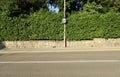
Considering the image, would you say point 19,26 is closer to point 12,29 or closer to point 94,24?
point 12,29

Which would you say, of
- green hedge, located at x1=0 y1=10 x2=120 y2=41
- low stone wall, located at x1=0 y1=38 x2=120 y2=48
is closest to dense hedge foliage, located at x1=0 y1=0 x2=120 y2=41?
green hedge, located at x1=0 y1=10 x2=120 y2=41

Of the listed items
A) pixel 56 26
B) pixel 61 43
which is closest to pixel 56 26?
pixel 56 26

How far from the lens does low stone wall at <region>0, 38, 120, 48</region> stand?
27.1m

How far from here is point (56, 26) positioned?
90.1ft

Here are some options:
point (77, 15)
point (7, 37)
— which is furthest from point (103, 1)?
point (7, 37)

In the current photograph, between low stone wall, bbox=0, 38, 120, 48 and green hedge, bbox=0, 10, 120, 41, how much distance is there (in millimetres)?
344

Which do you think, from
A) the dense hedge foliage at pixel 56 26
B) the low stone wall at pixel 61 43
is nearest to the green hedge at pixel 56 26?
the dense hedge foliage at pixel 56 26

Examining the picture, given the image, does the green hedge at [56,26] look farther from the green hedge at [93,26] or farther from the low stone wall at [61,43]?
the low stone wall at [61,43]

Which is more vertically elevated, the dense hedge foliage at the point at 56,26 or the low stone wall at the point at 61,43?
the dense hedge foliage at the point at 56,26

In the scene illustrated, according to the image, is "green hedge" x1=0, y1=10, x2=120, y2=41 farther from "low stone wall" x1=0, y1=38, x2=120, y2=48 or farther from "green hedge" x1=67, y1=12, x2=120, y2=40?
"low stone wall" x1=0, y1=38, x2=120, y2=48

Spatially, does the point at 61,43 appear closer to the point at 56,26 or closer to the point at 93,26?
the point at 56,26

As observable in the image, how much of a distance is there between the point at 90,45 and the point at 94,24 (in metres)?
1.81

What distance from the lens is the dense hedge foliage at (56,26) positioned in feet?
88.9

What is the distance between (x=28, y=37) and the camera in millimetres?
27656
